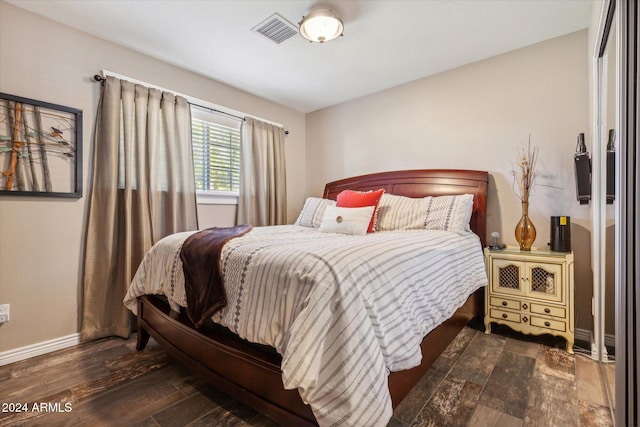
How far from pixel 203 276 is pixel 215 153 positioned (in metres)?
2.03

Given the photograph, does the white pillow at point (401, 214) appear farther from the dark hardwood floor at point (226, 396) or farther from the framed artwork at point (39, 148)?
the framed artwork at point (39, 148)

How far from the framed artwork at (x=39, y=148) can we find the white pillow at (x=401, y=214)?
2485 millimetres

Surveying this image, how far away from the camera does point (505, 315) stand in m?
2.23

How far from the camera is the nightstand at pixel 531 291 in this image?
2.00 meters

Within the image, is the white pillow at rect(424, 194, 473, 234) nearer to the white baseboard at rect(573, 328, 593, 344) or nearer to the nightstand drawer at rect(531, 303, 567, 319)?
the nightstand drawer at rect(531, 303, 567, 319)

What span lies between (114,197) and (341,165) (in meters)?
2.49

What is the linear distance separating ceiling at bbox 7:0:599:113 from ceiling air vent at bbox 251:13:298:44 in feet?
0.17

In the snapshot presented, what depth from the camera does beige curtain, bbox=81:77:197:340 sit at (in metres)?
2.25

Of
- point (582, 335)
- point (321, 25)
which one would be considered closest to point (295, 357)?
point (321, 25)

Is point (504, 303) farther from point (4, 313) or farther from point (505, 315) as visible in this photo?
point (4, 313)

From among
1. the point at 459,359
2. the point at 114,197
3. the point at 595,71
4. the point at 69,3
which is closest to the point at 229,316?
the point at 459,359

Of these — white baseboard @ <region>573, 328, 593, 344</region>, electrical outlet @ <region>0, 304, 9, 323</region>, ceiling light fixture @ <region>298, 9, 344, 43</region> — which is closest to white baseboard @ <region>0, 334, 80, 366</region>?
electrical outlet @ <region>0, 304, 9, 323</region>

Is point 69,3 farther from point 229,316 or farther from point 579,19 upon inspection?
point 579,19

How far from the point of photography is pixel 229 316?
1.33 meters
